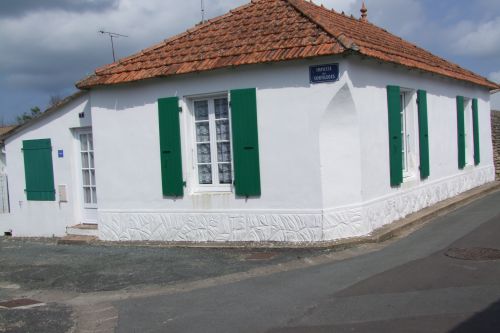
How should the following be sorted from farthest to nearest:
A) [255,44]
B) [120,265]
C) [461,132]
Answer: [461,132] < [255,44] < [120,265]

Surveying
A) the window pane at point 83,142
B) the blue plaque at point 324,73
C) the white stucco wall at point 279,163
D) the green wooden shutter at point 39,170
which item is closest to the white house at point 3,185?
the green wooden shutter at point 39,170

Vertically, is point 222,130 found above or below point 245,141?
above

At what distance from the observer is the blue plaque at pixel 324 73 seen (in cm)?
912

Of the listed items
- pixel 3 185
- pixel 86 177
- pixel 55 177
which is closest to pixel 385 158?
pixel 86 177

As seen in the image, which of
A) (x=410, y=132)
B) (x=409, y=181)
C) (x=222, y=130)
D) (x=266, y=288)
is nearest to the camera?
(x=266, y=288)

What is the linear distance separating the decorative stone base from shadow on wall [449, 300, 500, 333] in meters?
4.12

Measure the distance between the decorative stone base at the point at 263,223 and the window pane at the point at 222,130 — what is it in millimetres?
1416

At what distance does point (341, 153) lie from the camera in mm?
9641

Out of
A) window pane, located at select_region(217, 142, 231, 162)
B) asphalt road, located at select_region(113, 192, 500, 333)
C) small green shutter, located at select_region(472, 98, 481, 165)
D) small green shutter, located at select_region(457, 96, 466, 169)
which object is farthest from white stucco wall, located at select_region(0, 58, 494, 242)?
small green shutter, located at select_region(472, 98, 481, 165)

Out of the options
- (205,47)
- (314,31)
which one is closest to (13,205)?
(205,47)

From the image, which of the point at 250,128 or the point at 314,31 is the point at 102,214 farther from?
the point at 314,31

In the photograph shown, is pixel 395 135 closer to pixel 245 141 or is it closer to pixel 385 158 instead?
pixel 385 158

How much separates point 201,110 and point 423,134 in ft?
17.0

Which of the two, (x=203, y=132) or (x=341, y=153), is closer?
(x=341, y=153)
